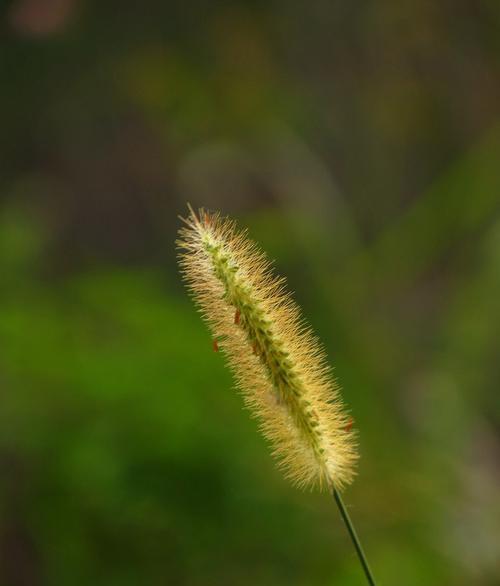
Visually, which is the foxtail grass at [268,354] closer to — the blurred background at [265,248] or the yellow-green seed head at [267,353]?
the yellow-green seed head at [267,353]

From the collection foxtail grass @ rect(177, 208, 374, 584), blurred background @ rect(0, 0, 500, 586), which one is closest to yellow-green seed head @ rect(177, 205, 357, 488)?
foxtail grass @ rect(177, 208, 374, 584)

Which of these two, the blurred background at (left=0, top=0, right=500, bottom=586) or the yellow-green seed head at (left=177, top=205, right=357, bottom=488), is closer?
the yellow-green seed head at (left=177, top=205, right=357, bottom=488)

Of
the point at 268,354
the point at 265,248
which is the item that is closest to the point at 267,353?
the point at 268,354

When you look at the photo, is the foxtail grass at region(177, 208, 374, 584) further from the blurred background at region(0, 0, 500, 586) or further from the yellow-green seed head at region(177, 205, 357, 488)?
the blurred background at region(0, 0, 500, 586)

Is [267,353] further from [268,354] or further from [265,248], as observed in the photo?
[265,248]
